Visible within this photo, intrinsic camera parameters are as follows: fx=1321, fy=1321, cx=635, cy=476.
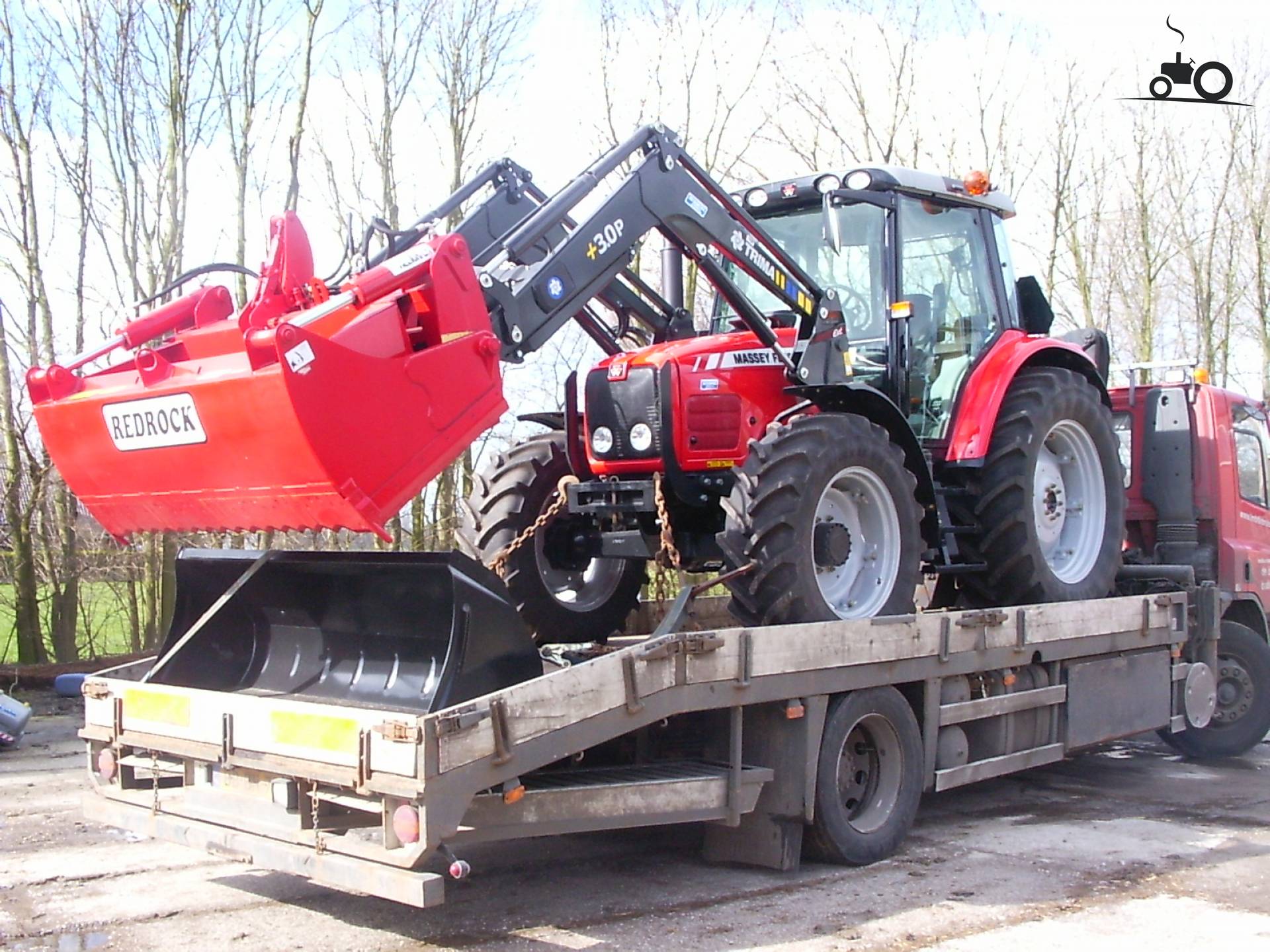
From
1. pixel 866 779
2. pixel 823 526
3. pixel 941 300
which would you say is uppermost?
pixel 941 300

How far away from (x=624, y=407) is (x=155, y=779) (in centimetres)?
278

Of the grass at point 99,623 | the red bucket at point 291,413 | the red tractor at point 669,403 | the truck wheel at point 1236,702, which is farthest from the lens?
the grass at point 99,623

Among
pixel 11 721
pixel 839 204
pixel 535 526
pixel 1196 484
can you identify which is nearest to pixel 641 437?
pixel 535 526

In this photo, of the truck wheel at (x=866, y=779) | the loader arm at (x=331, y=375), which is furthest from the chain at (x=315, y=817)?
the truck wheel at (x=866, y=779)

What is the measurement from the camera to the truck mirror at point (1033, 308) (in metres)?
8.41

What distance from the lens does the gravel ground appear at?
5043 millimetres

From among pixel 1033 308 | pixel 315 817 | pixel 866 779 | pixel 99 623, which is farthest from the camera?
pixel 99 623

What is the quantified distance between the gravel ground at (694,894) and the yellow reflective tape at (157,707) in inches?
30.7

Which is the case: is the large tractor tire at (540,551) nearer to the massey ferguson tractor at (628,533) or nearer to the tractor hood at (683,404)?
the massey ferguson tractor at (628,533)

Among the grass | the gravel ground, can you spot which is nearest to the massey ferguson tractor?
the gravel ground

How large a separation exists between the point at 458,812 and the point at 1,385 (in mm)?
12035

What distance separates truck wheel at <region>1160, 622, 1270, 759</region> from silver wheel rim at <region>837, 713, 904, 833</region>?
404 cm

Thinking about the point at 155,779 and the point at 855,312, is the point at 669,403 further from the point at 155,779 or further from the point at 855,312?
the point at 155,779

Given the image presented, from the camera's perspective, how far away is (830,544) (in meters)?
6.27
